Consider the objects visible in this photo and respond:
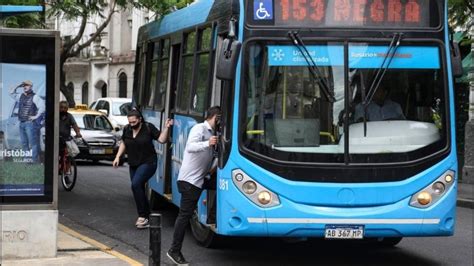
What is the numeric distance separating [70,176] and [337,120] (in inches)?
340

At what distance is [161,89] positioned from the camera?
1134 cm

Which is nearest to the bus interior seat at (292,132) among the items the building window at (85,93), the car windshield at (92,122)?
the car windshield at (92,122)

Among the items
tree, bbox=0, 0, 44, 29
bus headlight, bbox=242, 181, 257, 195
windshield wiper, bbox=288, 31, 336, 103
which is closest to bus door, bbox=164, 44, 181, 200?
bus headlight, bbox=242, 181, 257, 195

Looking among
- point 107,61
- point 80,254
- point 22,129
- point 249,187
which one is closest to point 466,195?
point 249,187

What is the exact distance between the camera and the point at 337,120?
765 cm

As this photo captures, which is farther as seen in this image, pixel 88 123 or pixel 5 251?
pixel 88 123

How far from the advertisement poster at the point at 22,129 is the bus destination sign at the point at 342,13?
7.90 feet

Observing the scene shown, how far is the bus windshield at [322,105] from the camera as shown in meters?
7.61

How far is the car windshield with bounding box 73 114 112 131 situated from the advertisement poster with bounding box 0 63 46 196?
14474 millimetres

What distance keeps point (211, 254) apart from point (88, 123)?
14416 millimetres

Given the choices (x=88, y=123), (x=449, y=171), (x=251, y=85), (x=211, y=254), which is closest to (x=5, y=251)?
(x=211, y=254)

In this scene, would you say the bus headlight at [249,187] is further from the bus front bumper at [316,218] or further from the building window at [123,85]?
the building window at [123,85]

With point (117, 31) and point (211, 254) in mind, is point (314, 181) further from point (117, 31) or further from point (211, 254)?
point (117, 31)

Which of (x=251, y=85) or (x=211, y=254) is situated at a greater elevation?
(x=251, y=85)
